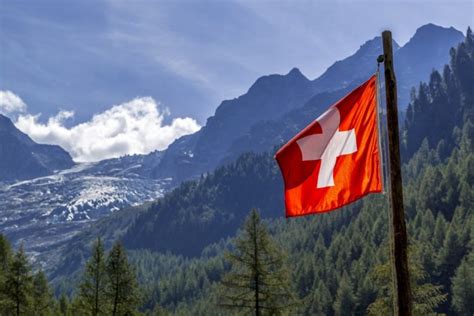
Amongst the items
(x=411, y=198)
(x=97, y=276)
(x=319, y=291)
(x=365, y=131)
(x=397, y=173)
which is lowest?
(x=319, y=291)

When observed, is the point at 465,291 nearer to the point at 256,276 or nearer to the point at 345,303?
the point at 345,303

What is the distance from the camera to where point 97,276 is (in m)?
40.9

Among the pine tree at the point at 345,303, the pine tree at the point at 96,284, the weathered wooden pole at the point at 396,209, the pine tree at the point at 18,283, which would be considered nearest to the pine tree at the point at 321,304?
the pine tree at the point at 345,303

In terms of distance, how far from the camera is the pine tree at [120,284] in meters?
39.4

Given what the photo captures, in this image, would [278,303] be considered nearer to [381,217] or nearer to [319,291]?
[319,291]

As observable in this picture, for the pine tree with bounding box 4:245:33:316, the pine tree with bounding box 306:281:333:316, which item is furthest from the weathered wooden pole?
the pine tree with bounding box 306:281:333:316

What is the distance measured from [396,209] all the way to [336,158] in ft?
7.88

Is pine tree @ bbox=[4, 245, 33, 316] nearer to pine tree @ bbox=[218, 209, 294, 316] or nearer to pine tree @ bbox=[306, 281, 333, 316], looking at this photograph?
pine tree @ bbox=[218, 209, 294, 316]

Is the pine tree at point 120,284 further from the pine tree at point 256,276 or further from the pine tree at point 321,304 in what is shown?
the pine tree at point 321,304

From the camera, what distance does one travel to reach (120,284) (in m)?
39.3

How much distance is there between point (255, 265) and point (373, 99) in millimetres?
21306

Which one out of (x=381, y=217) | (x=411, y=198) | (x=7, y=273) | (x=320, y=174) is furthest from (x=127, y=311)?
(x=411, y=198)

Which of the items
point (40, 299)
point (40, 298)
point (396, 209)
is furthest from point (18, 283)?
point (396, 209)

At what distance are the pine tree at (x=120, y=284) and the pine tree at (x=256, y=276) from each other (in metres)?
9.50
